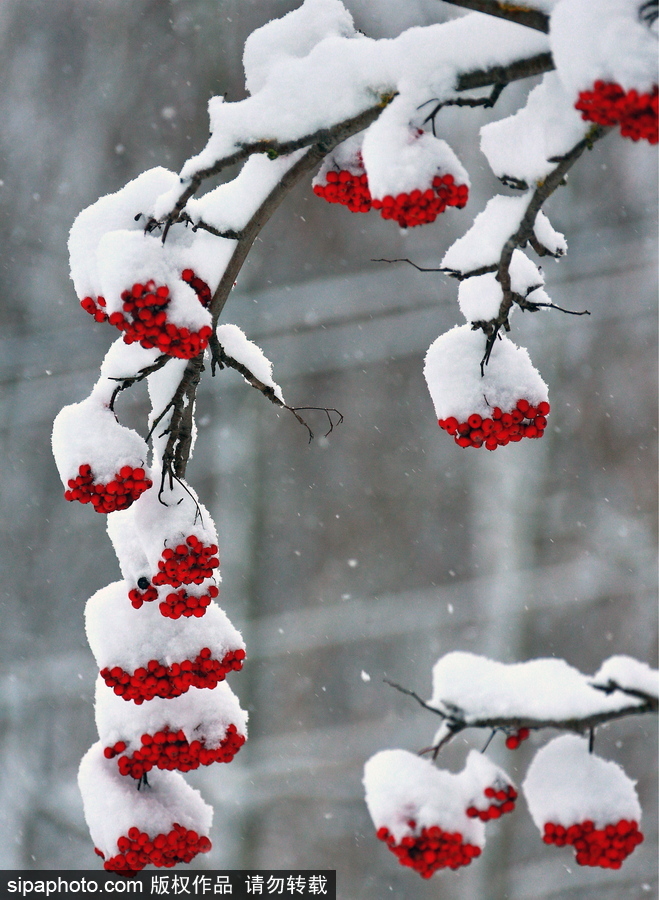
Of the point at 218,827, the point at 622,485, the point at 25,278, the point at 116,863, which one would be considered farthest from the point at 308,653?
the point at 116,863

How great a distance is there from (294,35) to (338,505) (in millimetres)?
4523

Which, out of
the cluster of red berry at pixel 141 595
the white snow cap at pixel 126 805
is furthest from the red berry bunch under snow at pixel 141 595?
the white snow cap at pixel 126 805

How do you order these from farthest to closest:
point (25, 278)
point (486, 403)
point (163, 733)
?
point (25, 278) < point (163, 733) < point (486, 403)

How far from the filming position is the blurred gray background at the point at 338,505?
5418 millimetres

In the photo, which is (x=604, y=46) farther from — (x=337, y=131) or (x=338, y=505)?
(x=338, y=505)

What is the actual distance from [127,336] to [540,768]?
708mm

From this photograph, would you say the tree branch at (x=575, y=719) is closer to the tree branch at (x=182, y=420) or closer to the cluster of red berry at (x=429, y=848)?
the cluster of red berry at (x=429, y=848)

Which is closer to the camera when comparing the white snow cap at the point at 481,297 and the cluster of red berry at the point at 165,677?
the white snow cap at the point at 481,297

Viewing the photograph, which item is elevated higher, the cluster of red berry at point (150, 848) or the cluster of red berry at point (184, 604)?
the cluster of red berry at point (184, 604)

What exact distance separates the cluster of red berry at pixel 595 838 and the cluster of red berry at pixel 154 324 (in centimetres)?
70

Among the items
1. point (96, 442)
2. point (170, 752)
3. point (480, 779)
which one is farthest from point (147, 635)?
point (480, 779)

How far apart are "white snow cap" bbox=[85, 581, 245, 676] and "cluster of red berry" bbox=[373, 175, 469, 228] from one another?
0.58 metres

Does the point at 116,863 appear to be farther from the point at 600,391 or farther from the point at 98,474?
the point at 600,391

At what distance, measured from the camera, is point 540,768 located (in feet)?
3.49
